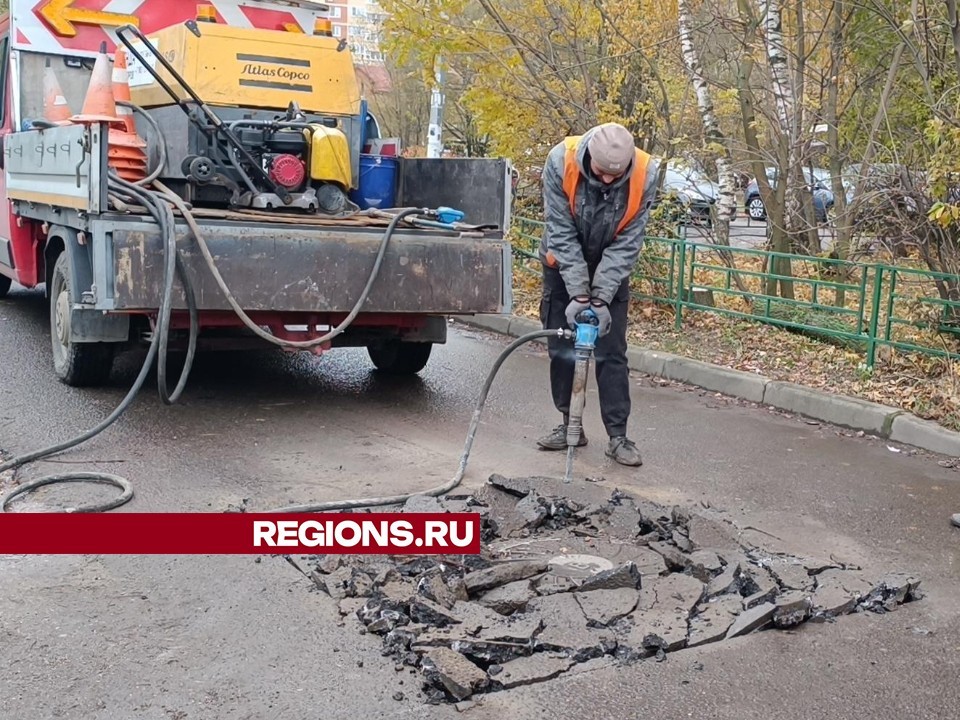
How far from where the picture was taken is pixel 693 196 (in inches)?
403

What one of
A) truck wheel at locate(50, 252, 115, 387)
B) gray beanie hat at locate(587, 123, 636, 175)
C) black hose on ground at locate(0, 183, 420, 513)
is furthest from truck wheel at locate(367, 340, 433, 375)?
gray beanie hat at locate(587, 123, 636, 175)

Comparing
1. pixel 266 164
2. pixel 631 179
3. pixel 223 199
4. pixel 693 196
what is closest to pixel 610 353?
pixel 631 179

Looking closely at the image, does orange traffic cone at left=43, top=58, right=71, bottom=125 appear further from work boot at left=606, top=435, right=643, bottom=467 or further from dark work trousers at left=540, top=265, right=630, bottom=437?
work boot at left=606, top=435, right=643, bottom=467

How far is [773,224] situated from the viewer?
31.2ft

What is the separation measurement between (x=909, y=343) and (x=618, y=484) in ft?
10.3

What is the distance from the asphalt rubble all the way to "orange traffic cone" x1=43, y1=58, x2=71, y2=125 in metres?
4.90

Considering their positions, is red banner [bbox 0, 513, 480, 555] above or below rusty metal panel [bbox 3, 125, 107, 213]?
below

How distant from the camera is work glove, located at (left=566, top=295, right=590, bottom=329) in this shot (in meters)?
5.49

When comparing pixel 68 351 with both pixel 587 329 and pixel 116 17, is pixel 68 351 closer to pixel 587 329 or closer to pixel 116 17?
pixel 116 17

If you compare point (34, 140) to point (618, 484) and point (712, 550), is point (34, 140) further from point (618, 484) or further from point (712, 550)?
point (712, 550)

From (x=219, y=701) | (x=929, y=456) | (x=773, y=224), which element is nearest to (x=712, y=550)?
(x=219, y=701)

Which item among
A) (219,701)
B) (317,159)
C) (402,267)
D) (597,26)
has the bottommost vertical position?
(219,701)

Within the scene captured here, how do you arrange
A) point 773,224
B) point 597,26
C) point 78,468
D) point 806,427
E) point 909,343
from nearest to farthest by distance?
1. point 78,468
2. point 806,427
3. point 909,343
4. point 773,224
5. point 597,26

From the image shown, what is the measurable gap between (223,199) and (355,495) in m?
2.72
